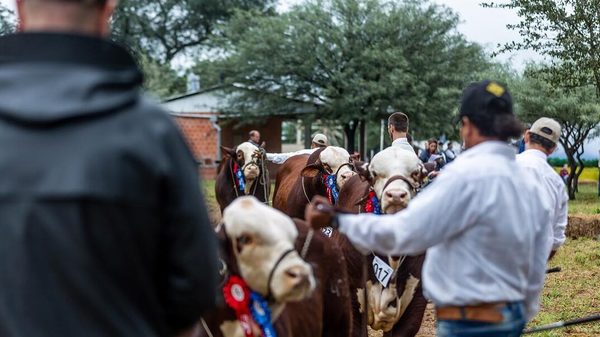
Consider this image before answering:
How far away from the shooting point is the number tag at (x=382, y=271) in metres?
6.98

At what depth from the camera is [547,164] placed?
6531 mm

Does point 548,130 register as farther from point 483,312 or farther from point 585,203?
point 585,203

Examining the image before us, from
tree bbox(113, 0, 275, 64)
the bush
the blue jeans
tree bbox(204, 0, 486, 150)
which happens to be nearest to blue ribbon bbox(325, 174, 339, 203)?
the blue jeans

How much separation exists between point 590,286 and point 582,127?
66.9 ft

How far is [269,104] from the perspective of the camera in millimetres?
39969

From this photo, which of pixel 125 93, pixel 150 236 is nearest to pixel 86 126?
pixel 125 93

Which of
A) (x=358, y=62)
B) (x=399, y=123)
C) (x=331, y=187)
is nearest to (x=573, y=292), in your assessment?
(x=331, y=187)

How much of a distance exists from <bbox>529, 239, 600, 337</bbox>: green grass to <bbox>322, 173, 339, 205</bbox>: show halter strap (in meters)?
2.48

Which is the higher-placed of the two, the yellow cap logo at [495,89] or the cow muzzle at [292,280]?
the yellow cap logo at [495,89]

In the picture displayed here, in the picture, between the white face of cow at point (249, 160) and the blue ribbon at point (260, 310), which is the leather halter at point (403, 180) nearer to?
the blue ribbon at point (260, 310)

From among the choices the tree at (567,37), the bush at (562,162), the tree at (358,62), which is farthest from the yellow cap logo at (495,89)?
the bush at (562,162)

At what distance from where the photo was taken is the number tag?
698cm

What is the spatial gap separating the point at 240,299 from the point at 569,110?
27.2m

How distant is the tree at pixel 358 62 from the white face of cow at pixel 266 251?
107 feet
